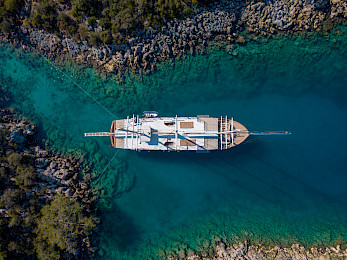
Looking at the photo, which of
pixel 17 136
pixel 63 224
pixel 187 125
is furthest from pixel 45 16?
pixel 63 224

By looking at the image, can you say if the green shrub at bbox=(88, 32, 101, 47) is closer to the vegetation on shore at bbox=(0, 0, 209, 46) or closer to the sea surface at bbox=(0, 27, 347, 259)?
the vegetation on shore at bbox=(0, 0, 209, 46)

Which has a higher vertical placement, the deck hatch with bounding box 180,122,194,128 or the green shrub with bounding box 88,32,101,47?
the green shrub with bounding box 88,32,101,47

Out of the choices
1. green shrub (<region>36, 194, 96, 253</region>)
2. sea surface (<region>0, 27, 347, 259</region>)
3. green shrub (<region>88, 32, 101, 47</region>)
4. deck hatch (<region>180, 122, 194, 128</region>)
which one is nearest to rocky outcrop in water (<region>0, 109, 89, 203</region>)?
green shrub (<region>36, 194, 96, 253</region>)

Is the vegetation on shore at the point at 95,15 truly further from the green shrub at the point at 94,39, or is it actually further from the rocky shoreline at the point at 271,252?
the rocky shoreline at the point at 271,252

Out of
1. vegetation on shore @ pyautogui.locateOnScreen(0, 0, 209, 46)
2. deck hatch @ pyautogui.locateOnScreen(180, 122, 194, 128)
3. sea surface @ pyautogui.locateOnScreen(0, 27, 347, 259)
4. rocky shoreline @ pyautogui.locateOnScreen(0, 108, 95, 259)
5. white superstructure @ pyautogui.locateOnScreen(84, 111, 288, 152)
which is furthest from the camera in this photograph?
sea surface @ pyautogui.locateOnScreen(0, 27, 347, 259)

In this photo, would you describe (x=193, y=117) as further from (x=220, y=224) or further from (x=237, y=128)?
(x=220, y=224)

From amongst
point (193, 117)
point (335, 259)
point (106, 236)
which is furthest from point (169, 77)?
point (335, 259)

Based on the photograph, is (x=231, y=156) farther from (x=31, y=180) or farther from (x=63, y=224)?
(x=31, y=180)
